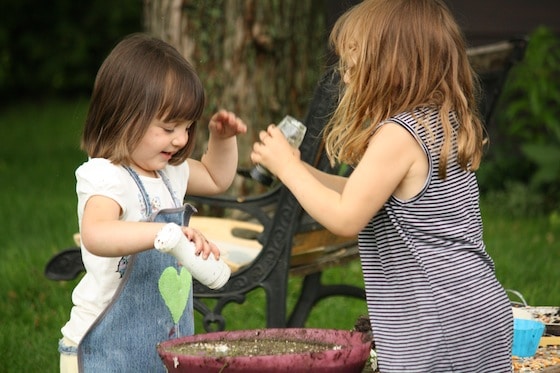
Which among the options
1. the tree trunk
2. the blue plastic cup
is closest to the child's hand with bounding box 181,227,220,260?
the blue plastic cup

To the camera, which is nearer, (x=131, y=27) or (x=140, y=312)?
(x=140, y=312)

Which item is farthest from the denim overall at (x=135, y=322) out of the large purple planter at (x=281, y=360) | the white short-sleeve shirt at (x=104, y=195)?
the large purple planter at (x=281, y=360)

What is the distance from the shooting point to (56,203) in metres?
7.62

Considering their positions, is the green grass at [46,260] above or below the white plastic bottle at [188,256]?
below

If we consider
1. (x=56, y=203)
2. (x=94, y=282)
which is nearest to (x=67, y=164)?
(x=56, y=203)

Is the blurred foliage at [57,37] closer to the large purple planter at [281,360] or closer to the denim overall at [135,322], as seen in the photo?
the denim overall at [135,322]

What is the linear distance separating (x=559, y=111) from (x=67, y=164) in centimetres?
427

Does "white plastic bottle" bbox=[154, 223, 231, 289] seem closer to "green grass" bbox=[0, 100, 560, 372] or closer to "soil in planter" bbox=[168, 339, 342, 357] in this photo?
"soil in planter" bbox=[168, 339, 342, 357]

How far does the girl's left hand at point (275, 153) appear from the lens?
2555 millimetres

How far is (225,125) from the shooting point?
299 cm

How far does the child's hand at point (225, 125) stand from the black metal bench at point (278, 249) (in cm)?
A: 52

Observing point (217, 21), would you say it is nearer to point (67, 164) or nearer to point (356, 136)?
point (356, 136)

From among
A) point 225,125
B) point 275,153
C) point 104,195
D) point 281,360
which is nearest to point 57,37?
point 225,125

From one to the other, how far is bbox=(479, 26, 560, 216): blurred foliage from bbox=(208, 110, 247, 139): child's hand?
4399mm
